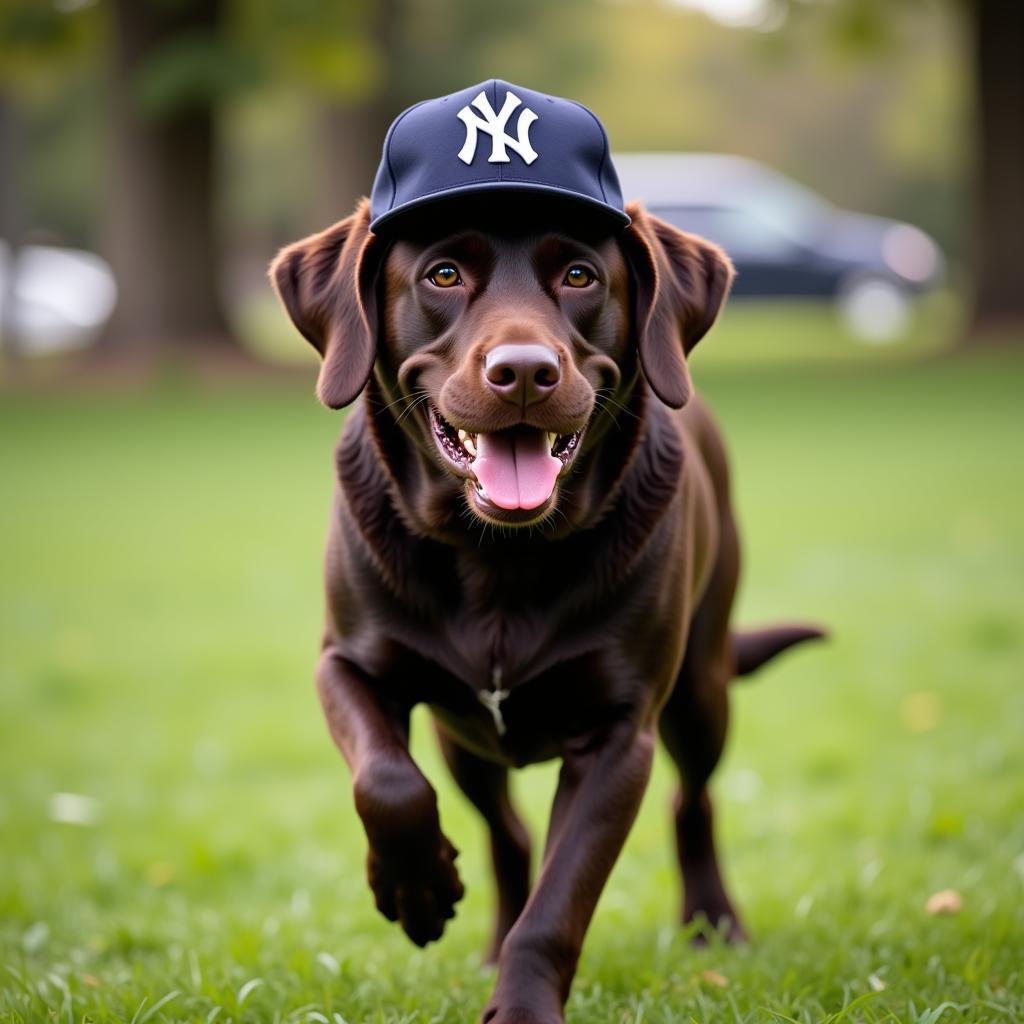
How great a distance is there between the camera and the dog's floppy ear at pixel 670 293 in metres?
3.31

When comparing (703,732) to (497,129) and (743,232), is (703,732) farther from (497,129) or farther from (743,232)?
(743,232)

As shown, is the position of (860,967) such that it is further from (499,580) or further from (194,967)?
(194,967)

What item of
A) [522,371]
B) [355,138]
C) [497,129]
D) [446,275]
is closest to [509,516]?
[522,371]

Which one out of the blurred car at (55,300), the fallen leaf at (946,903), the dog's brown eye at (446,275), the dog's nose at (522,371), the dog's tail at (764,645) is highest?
the dog's brown eye at (446,275)

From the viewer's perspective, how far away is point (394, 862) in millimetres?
3096

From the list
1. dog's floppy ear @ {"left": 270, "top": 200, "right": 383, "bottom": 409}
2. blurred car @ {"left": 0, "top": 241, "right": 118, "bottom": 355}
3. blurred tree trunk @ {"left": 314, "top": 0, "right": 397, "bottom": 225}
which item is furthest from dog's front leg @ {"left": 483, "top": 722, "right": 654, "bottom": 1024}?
blurred car @ {"left": 0, "top": 241, "right": 118, "bottom": 355}

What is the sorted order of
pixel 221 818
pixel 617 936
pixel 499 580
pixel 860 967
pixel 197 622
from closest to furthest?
1. pixel 499 580
2. pixel 860 967
3. pixel 617 936
4. pixel 221 818
5. pixel 197 622

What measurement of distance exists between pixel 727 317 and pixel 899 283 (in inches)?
143

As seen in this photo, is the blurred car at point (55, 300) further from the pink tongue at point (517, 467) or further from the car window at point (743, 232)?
the pink tongue at point (517, 467)

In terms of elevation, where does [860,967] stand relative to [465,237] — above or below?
below

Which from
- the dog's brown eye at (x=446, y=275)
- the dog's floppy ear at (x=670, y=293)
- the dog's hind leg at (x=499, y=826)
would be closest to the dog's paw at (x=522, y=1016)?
the dog's hind leg at (x=499, y=826)

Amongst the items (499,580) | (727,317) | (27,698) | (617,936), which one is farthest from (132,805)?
(727,317)

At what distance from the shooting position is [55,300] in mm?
33312

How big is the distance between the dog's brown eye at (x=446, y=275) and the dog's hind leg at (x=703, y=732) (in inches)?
51.2
